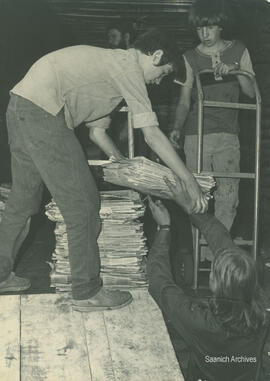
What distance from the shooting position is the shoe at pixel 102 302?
3289 mm

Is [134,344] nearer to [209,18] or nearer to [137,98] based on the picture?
[137,98]

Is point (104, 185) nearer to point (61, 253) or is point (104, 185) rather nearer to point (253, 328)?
point (61, 253)

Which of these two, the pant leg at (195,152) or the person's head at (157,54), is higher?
the person's head at (157,54)

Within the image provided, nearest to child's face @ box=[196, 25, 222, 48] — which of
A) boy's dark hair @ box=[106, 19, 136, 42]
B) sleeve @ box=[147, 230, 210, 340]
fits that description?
sleeve @ box=[147, 230, 210, 340]

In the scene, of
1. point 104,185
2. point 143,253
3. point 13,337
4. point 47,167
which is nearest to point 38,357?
point 13,337

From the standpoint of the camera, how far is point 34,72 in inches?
130

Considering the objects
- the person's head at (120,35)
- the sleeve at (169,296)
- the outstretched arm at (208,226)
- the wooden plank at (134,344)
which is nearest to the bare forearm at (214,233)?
the outstretched arm at (208,226)

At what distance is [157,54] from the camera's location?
3.15 meters

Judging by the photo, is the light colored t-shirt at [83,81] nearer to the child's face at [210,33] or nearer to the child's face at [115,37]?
the child's face at [210,33]

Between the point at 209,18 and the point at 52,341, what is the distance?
2.72 m

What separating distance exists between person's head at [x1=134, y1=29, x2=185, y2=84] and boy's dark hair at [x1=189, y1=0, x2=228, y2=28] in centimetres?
133

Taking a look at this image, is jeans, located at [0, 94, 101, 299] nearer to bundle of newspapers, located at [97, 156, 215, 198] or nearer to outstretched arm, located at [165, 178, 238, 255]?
bundle of newspapers, located at [97, 156, 215, 198]

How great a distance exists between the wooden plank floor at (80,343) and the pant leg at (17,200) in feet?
1.30

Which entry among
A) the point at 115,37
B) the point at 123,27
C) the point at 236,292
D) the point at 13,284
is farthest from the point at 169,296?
the point at 123,27
